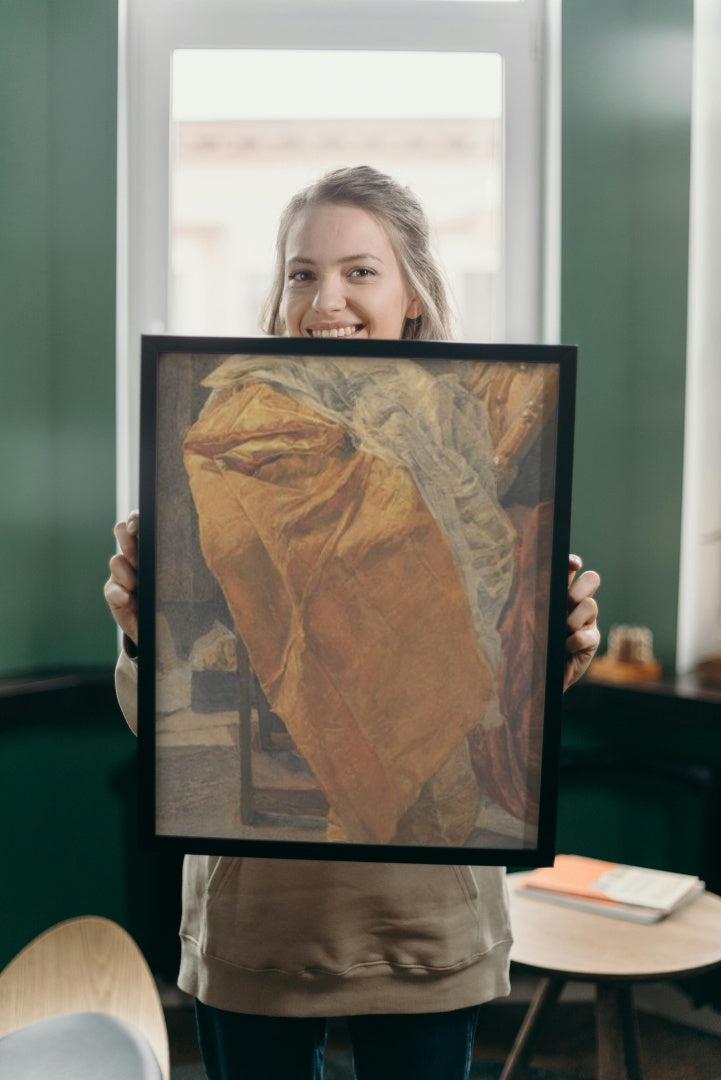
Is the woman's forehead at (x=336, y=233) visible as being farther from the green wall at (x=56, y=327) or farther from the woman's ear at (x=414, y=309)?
the green wall at (x=56, y=327)

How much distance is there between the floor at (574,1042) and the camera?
2375 mm

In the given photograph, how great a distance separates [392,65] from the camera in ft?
8.59

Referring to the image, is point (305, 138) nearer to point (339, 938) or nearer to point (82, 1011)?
point (339, 938)

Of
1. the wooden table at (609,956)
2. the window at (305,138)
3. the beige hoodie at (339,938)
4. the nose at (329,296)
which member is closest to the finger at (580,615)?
the beige hoodie at (339,938)

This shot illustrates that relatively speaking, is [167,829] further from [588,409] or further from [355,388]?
[588,409]

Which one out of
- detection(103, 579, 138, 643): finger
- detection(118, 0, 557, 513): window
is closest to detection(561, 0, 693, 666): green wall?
detection(118, 0, 557, 513): window

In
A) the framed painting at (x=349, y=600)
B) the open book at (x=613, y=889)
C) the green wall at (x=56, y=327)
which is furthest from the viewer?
the green wall at (x=56, y=327)

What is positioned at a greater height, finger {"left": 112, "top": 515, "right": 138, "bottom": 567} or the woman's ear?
the woman's ear

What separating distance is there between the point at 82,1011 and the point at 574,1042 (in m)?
1.95

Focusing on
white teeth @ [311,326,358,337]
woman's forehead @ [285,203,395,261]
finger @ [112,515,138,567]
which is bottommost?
finger @ [112,515,138,567]

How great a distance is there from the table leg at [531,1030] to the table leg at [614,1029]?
0.41ft

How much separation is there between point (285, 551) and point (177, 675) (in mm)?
154

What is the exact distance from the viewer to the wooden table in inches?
65.1

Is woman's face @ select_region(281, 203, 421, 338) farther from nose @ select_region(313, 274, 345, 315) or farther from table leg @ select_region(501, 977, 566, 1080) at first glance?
table leg @ select_region(501, 977, 566, 1080)
